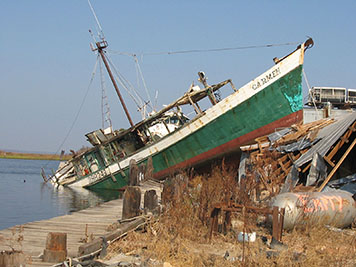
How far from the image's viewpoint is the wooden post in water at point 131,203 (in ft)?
30.9

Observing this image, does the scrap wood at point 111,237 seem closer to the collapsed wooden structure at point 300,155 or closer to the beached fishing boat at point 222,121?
the collapsed wooden structure at point 300,155

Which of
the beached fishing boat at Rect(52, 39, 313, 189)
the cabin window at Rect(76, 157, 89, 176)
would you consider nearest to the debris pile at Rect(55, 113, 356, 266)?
the beached fishing boat at Rect(52, 39, 313, 189)

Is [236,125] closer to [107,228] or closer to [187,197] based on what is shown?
[187,197]

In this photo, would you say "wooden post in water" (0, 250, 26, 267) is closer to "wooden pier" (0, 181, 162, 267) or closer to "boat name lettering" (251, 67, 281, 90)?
"wooden pier" (0, 181, 162, 267)

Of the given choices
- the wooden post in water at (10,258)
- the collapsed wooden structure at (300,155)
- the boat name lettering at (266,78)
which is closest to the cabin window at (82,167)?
the boat name lettering at (266,78)

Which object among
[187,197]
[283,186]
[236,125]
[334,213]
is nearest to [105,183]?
[236,125]

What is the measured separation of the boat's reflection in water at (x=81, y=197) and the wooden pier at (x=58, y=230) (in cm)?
809

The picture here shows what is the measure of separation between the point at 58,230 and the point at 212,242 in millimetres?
3179

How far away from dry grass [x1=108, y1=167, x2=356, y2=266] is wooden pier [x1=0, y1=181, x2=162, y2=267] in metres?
0.91

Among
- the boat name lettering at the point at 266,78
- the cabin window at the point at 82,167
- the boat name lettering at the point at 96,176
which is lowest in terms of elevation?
the boat name lettering at the point at 96,176

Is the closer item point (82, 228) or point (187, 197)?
point (82, 228)

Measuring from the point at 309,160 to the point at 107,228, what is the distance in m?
6.77

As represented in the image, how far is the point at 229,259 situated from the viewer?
7.21 metres

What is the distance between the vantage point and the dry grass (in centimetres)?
705
